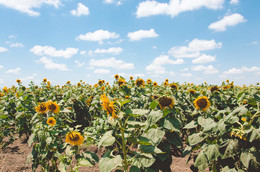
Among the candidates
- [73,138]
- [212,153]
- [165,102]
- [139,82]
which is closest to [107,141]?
[165,102]

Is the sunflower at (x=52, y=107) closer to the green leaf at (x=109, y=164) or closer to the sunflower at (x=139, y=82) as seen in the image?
the green leaf at (x=109, y=164)

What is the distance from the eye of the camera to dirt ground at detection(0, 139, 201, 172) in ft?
11.6

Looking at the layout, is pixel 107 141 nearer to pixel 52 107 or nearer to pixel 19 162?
pixel 52 107

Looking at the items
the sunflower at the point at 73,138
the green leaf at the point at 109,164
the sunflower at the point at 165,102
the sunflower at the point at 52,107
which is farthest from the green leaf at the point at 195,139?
the sunflower at the point at 52,107

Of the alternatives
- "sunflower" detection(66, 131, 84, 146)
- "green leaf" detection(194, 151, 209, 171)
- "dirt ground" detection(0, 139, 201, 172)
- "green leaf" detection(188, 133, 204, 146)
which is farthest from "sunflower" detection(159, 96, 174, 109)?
"dirt ground" detection(0, 139, 201, 172)

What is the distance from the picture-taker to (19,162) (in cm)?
387

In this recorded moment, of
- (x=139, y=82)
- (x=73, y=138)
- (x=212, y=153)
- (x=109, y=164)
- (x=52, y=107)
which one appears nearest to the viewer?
(x=109, y=164)

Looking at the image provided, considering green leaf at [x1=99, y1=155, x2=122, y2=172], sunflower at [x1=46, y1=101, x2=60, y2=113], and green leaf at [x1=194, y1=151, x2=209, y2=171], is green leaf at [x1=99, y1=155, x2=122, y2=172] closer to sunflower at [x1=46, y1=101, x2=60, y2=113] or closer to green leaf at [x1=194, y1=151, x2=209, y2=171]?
green leaf at [x1=194, y1=151, x2=209, y2=171]

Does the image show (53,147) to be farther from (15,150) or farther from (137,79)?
(15,150)

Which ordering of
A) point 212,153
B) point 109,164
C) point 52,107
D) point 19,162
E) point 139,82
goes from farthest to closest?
point 139,82 < point 19,162 < point 52,107 < point 212,153 < point 109,164

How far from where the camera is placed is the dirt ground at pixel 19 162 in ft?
11.6

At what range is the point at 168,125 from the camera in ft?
5.59

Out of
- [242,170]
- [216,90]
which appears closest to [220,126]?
[242,170]

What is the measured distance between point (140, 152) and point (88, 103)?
5312mm
